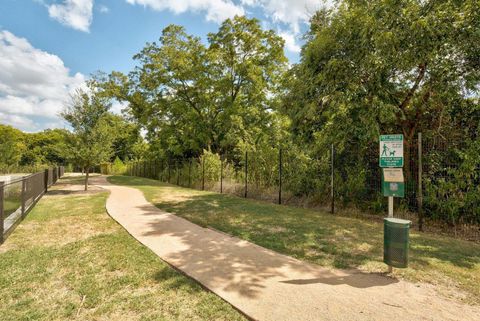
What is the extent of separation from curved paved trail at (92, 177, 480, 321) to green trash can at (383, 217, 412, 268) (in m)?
0.29

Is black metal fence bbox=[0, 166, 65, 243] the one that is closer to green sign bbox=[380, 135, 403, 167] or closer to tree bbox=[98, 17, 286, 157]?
Result: green sign bbox=[380, 135, 403, 167]

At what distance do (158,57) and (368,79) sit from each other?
66.9ft

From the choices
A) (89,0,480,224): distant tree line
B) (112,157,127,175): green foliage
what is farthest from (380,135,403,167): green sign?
(112,157,127,175): green foliage

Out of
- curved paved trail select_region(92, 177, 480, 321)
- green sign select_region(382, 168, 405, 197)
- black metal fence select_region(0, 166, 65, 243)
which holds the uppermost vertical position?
green sign select_region(382, 168, 405, 197)

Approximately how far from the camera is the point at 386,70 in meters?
7.11

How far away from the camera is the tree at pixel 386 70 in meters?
6.25

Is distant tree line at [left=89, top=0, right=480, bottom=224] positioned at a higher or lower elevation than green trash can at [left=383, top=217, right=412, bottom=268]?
higher

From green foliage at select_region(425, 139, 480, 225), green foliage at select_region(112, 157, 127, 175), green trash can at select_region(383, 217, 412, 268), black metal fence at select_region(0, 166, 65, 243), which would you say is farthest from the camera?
green foliage at select_region(112, 157, 127, 175)

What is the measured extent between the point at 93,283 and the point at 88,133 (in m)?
13.0

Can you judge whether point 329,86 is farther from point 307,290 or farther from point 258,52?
point 258,52

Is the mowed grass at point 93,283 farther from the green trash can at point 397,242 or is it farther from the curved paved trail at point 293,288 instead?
the green trash can at point 397,242

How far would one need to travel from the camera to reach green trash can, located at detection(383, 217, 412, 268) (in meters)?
3.61

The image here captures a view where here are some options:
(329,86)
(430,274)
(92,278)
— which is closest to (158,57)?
(329,86)

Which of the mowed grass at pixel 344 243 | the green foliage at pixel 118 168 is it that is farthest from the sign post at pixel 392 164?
the green foliage at pixel 118 168
